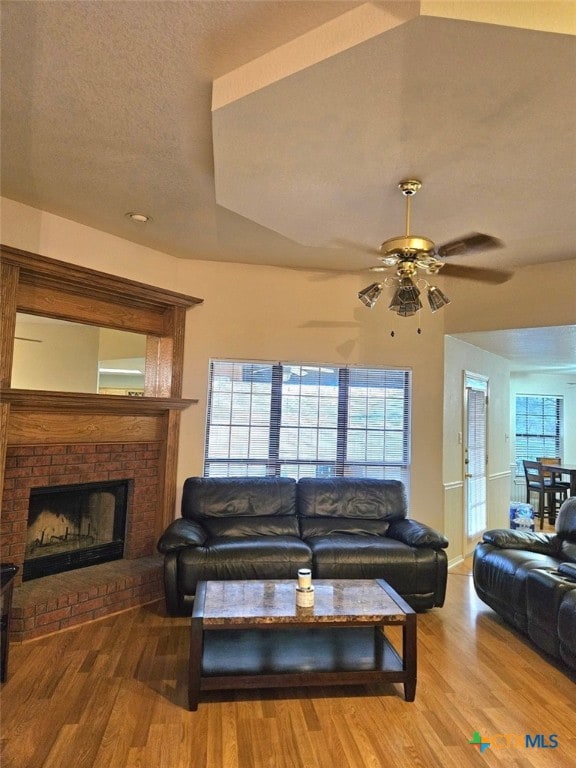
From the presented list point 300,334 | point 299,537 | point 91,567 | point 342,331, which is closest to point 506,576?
point 299,537

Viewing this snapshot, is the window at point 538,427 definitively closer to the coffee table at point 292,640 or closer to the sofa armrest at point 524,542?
the sofa armrest at point 524,542

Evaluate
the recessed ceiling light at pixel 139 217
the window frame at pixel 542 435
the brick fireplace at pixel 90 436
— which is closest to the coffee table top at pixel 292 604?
the brick fireplace at pixel 90 436

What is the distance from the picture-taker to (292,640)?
279cm

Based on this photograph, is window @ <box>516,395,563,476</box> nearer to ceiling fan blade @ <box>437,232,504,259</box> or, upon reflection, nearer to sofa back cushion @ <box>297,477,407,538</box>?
sofa back cushion @ <box>297,477,407,538</box>

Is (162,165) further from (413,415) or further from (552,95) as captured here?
(413,415)

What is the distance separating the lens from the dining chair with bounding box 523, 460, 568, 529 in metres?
6.74

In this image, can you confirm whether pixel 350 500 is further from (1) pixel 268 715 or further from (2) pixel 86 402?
(2) pixel 86 402

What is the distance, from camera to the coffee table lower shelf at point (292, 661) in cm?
236

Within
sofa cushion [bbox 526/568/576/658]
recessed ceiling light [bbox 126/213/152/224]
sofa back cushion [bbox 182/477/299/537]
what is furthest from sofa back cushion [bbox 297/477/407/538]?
recessed ceiling light [bbox 126/213/152/224]

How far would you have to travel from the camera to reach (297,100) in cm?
183

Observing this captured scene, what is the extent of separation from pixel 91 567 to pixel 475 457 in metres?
4.20

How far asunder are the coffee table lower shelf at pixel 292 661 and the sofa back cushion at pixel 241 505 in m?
1.11

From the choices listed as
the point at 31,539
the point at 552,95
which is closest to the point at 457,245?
the point at 552,95

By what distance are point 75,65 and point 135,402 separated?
2528mm
